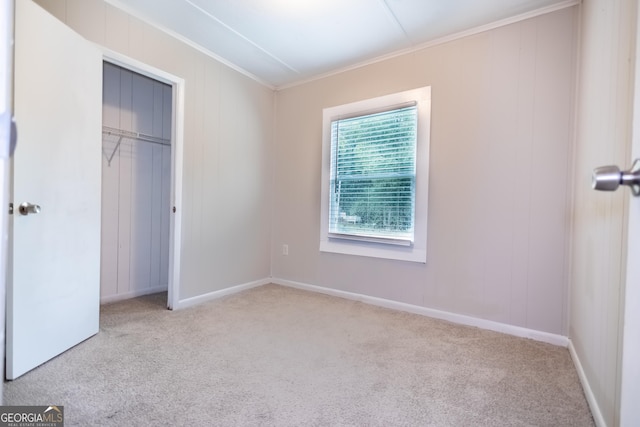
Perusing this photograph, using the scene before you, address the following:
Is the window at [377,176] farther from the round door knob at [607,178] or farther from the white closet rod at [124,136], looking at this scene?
the round door knob at [607,178]

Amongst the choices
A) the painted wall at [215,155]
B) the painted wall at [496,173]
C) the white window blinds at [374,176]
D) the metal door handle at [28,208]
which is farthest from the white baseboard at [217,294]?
the metal door handle at [28,208]

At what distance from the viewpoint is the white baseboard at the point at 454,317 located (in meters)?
2.16

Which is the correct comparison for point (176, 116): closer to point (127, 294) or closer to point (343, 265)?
point (127, 294)

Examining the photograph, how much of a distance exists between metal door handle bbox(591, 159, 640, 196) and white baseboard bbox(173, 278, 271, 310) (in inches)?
117

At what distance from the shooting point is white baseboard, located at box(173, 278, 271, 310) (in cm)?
280

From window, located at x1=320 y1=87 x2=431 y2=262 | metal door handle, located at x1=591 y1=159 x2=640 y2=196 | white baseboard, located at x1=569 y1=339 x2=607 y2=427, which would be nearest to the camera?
metal door handle, located at x1=591 y1=159 x2=640 y2=196

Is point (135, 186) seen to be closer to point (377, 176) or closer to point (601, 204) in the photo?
point (377, 176)

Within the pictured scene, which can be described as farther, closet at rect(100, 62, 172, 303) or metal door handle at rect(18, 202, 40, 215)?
closet at rect(100, 62, 172, 303)

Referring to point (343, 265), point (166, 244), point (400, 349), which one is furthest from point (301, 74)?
point (400, 349)

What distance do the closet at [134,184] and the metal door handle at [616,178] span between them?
11.7ft

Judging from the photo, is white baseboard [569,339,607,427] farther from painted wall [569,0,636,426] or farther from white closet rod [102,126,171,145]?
Result: white closet rod [102,126,171,145]

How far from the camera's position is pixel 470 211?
2.48m

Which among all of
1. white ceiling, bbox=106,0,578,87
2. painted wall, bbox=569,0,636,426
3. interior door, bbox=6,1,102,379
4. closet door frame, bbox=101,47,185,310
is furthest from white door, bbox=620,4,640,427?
closet door frame, bbox=101,47,185,310

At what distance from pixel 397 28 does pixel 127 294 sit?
11.7ft
